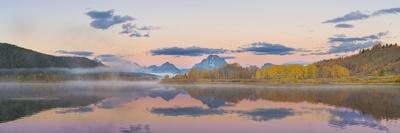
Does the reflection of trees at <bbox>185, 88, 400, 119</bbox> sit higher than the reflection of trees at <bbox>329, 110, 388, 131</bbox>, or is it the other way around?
the reflection of trees at <bbox>329, 110, 388, 131</bbox>

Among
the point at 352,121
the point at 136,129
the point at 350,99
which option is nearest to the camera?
the point at 136,129

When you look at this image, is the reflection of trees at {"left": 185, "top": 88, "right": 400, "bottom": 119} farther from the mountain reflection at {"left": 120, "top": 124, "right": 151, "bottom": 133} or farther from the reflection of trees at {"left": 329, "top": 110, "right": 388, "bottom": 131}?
the mountain reflection at {"left": 120, "top": 124, "right": 151, "bottom": 133}

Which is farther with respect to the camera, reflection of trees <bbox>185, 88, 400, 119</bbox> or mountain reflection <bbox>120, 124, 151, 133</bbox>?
reflection of trees <bbox>185, 88, 400, 119</bbox>

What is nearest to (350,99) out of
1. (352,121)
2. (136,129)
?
(352,121)

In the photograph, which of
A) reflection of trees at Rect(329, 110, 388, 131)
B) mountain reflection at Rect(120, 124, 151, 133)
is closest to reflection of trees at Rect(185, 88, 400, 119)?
reflection of trees at Rect(329, 110, 388, 131)

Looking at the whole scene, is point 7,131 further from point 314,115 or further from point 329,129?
point 314,115

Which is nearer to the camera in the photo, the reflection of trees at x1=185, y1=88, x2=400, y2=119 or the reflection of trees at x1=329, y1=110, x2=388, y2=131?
the reflection of trees at x1=329, y1=110, x2=388, y2=131

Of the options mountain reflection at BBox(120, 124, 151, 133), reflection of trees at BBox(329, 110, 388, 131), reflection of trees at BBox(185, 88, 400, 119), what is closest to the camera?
mountain reflection at BBox(120, 124, 151, 133)

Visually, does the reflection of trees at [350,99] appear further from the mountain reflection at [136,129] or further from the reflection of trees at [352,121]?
the mountain reflection at [136,129]

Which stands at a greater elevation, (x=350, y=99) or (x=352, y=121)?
(x=352, y=121)

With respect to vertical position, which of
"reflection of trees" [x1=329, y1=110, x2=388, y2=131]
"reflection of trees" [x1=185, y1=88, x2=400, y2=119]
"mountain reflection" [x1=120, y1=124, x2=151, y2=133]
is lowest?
"reflection of trees" [x1=185, y1=88, x2=400, y2=119]

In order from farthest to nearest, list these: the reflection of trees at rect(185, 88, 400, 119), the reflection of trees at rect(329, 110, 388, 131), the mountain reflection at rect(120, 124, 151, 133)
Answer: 1. the reflection of trees at rect(185, 88, 400, 119)
2. the reflection of trees at rect(329, 110, 388, 131)
3. the mountain reflection at rect(120, 124, 151, 133)

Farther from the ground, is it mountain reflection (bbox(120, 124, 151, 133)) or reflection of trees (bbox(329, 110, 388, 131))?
mountain reflection (bbox(120, 124, 151, 133))

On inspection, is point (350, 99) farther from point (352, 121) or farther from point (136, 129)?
point (136, 129)
